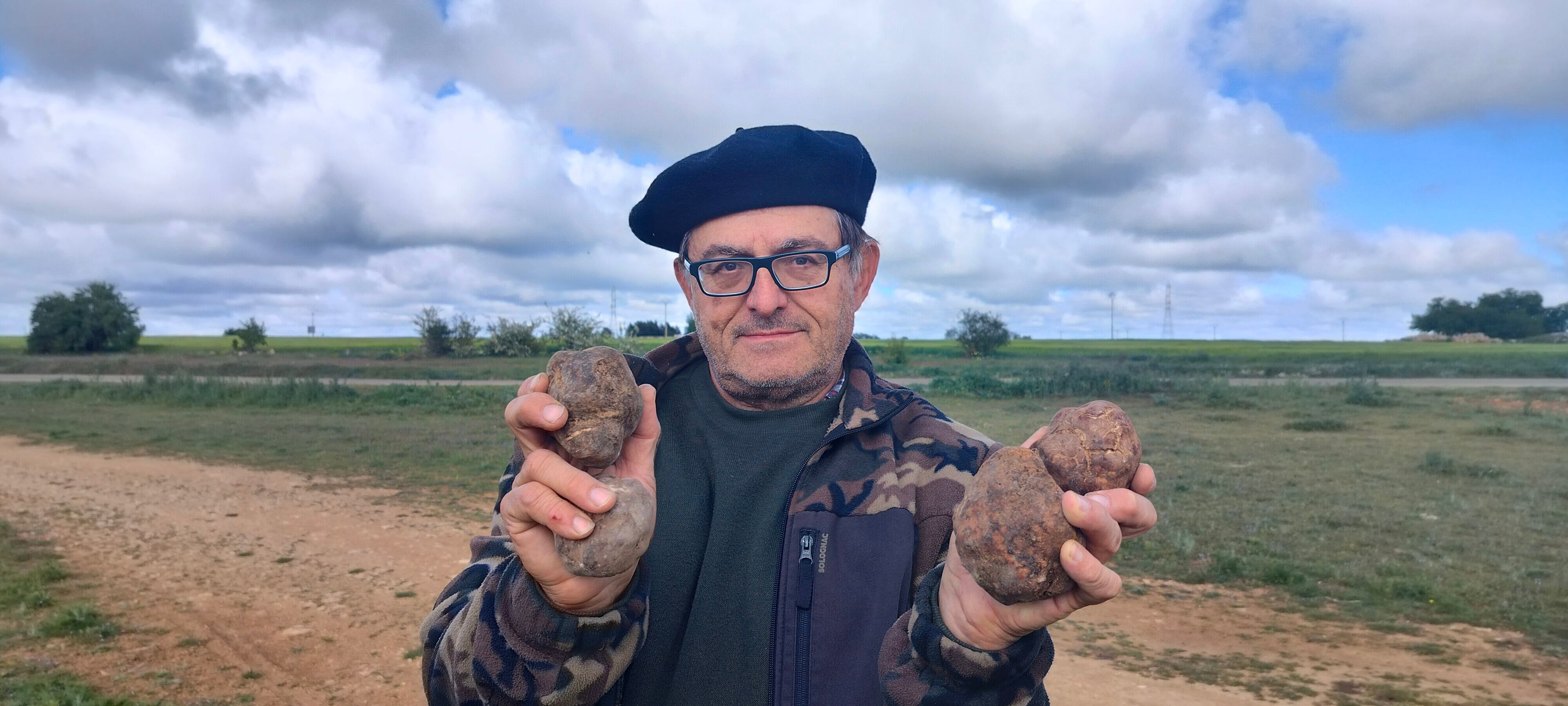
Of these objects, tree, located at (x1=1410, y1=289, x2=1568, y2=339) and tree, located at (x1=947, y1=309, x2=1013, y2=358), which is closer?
tree, located at (x1=947, y1=309, x2=1013, y2=358)

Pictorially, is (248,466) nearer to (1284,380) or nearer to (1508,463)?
(1508,463)

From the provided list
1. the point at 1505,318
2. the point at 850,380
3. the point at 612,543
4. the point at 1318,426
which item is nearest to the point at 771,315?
the point at 850,380

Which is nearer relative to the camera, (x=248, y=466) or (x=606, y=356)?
(x=606, y=356)

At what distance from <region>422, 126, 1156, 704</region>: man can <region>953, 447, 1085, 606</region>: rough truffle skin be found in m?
0.05

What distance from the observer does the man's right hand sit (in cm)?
170

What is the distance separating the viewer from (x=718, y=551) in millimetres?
2131

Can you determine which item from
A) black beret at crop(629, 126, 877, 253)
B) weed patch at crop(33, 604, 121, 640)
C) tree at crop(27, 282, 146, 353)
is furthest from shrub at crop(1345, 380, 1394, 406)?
tree at crop(27, 282, 146, 353)

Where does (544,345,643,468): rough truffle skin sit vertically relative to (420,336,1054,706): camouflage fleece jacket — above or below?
above

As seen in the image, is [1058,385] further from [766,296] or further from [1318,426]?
[766,296]

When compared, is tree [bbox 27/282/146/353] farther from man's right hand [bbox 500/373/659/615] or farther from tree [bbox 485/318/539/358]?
man's right hand [bbox 500/373/659/615]

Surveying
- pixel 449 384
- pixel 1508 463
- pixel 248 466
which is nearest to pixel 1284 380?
pixel 1508 463

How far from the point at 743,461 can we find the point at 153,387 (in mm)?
23482

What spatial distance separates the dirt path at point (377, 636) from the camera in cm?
483

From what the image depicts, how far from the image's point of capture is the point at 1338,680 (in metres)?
5.04
